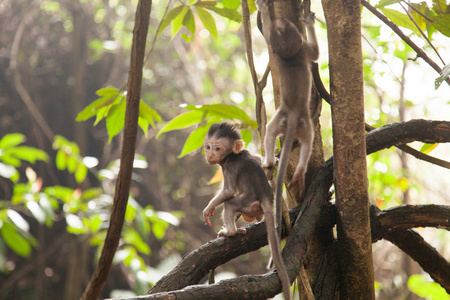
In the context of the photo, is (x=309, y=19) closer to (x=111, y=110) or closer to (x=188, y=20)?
(x=188, y=20)

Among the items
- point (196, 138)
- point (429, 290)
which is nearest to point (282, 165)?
point (196, 138)

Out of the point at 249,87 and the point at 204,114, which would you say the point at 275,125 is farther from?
the point at 249,87

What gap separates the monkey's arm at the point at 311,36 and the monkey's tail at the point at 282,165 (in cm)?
28

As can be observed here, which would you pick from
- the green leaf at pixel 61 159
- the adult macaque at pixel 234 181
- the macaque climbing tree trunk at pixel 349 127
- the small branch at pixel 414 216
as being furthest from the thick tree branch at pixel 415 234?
the green leaf at pixel 61 159

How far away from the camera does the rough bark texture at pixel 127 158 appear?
1.28 metres

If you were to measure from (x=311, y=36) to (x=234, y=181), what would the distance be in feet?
2.02

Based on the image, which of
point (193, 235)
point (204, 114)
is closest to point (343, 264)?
point (204, 114)

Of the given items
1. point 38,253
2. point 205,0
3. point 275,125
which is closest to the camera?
point 275,125

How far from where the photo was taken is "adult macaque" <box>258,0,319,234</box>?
1.33 meters

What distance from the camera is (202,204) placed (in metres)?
5.26

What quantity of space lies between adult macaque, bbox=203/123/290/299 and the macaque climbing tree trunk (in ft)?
0.87

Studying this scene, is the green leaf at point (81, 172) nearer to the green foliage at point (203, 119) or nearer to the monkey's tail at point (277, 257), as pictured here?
the green foliage at point (203, 119)

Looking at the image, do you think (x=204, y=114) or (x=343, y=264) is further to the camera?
(x=204, y=114)

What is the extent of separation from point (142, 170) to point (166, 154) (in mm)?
345
